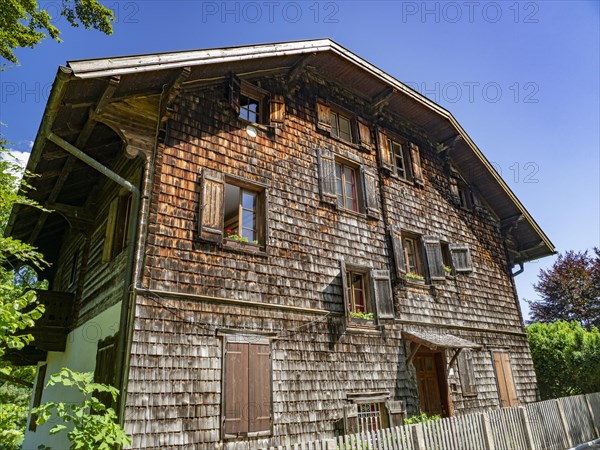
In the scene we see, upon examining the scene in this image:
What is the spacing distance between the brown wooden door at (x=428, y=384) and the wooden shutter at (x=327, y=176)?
4.92 m

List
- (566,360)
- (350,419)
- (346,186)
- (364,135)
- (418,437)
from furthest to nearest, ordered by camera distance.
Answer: (566,360)
(364,135)
(346,186)
(350,419)
(418,437)

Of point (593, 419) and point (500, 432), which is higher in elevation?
point (500, 432)

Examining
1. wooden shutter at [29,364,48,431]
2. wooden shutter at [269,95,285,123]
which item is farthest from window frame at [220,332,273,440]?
wooden shutter at [29,364,48,431]

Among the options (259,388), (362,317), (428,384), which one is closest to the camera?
(259,388)

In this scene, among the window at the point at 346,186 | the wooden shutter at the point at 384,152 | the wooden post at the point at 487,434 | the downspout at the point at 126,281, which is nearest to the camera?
the downspout at the point at 126,281

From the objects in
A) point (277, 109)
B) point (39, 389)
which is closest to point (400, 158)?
point (277, 109)

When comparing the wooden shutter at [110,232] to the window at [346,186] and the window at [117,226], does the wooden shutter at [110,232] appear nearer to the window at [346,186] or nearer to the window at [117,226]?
the window at [117,226]

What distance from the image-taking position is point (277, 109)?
10.9m

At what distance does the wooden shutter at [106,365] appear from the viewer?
23.4 ft

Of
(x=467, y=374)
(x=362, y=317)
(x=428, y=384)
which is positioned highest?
(x=362, y=317)

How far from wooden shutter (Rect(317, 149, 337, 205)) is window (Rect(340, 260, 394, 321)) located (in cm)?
174

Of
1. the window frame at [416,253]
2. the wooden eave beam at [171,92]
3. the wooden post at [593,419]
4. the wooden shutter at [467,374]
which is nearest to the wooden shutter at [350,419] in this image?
the wooden shutter at [467,374]

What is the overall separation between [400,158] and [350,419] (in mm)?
8497

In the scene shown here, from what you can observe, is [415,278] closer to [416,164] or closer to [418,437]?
[416,164]
